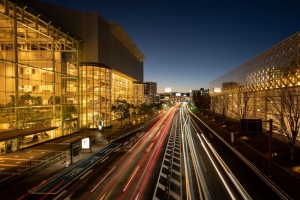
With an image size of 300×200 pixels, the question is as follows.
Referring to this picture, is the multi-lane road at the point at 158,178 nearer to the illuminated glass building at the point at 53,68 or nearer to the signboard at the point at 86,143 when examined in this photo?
the signboard at the point at 86,143

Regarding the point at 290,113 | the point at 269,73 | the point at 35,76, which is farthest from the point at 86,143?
the point at 269,73

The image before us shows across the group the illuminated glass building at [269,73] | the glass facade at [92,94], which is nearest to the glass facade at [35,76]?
the glass facade at [92,94]

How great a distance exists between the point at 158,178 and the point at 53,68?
95.7 ft

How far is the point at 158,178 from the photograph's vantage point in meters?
17.0

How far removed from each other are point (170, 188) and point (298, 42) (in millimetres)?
33972

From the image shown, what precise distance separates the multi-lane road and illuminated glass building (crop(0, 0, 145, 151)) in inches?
438

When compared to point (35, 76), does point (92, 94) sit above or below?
below

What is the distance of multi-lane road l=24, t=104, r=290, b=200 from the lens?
14203mm

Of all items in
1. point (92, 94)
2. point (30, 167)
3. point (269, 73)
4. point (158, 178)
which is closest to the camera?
point (158, 178)

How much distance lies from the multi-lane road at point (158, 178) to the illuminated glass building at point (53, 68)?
36.5 feet

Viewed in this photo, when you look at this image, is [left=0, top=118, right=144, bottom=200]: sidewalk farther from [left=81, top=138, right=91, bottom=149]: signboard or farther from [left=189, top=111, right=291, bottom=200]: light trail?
[left=189, top=111, right=291, bottom=200]: light trail

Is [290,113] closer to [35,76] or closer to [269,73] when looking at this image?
[269,73]

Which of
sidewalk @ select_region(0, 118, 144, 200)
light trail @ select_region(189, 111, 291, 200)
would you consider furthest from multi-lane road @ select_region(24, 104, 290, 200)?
sidewalk @ select_region(0, 118, 144, 200)

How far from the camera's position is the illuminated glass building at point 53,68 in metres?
27.4
